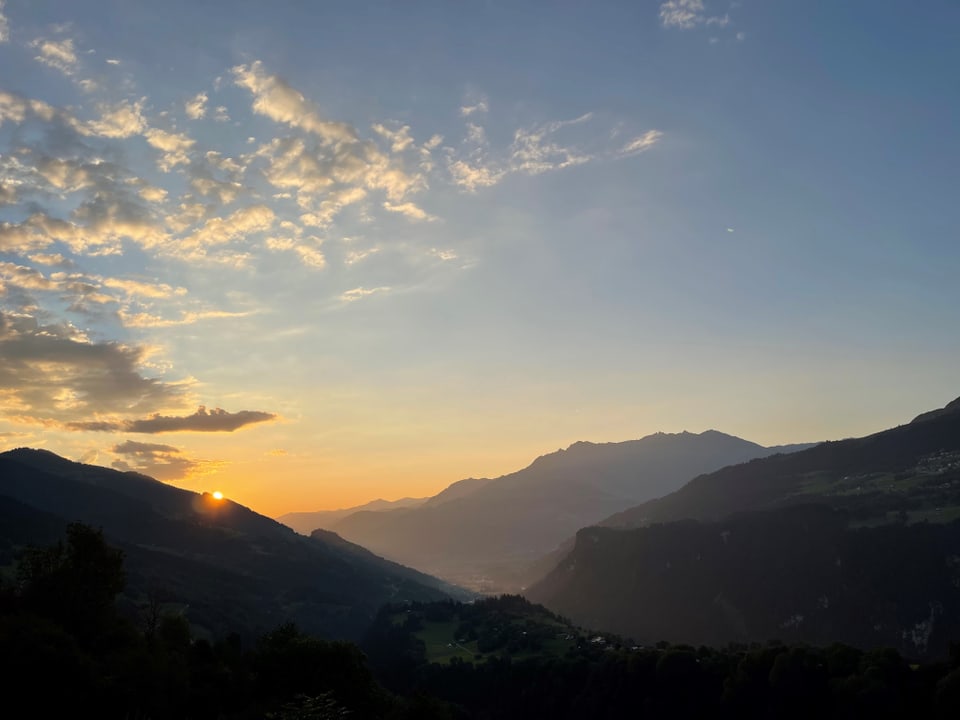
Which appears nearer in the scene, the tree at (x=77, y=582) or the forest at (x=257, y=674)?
the forest at (x=257, y=674)

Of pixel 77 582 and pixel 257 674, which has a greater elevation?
pixel 77 582

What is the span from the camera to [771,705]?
161375 millimetres

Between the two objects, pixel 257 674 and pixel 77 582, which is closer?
pixel 77 582

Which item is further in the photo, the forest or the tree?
the tree

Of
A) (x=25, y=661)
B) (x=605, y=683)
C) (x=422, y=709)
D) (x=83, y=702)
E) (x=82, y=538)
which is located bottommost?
(x=605, y=683)

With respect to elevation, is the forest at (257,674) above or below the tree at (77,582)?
below

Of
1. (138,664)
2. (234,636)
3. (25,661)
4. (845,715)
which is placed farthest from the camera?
(234,636)

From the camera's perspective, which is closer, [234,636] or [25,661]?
[25,661]

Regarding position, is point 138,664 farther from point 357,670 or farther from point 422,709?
point 422,709

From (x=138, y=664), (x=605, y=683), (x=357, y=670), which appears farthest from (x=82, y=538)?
(x=605, y=683)

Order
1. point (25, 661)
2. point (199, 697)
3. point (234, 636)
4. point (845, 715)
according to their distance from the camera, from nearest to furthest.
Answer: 1. point (25, 661)
2. point (199, 697)
3. point (845, 715)
4. point (234, 636)

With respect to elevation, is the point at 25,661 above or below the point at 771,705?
above

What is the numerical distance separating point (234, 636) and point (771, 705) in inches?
4916

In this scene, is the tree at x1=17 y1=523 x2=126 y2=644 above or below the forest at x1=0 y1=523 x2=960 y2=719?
above
